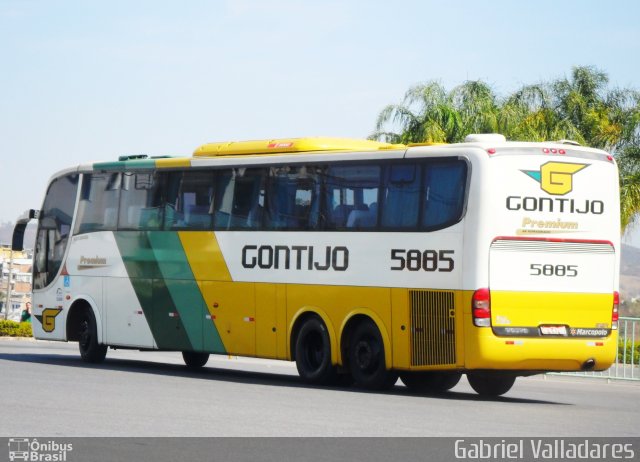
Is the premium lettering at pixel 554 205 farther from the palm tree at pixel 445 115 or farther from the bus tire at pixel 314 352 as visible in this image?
the palm tree at pixel 445 115

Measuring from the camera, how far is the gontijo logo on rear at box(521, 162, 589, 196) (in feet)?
62.4

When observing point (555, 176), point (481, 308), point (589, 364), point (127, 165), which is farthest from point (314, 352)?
point (127, 165)

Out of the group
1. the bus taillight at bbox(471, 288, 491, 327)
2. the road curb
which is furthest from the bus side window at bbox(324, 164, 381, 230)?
the road curb

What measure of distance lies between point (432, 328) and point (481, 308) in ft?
2.86

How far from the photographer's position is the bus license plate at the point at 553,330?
62.0ft

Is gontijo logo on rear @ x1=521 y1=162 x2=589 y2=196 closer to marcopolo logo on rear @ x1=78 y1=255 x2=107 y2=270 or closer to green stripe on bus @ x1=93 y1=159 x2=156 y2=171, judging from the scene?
green stripe on bus @ x1=93 y1=159 x2=156 y2=171

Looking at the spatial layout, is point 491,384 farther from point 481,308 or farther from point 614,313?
point 481,308

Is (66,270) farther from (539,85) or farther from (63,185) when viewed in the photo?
(539,85)

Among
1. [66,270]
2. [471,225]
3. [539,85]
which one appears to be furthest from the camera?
[539,85]

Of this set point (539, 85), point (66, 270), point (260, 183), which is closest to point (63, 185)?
point (66, 270)

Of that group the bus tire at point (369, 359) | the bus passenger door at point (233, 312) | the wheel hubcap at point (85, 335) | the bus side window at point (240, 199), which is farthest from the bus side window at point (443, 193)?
the wheel hubcap at point (85, 335)

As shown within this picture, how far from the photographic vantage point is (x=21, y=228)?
26812 mm

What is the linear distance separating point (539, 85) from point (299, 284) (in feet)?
89.0

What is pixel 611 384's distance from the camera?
25.5m
